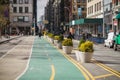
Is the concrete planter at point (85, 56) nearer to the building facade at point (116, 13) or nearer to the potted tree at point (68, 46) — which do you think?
the potted tree at point (68, 46)

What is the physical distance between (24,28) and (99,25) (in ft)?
340

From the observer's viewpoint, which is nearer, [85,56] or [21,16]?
[85,56]

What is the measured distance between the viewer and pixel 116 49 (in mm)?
43625

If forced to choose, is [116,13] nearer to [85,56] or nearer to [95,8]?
[95,8]

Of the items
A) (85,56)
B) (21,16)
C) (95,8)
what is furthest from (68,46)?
(21,16)

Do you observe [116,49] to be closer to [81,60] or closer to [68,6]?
[81,60]

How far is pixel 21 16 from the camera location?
18662cm

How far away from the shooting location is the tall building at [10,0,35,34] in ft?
608

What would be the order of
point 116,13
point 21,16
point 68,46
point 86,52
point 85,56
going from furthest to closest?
point 21,16, point 116,13, point 68,46, point 85,56, point 86,52

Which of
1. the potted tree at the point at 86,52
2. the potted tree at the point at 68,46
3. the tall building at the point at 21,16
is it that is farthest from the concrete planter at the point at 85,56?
the tall building at the point at 21,16

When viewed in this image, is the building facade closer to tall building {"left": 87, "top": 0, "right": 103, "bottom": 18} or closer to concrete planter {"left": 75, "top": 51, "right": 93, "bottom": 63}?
tall building {"left": 87, "top": 0, "right": 103, "bottom": 18}

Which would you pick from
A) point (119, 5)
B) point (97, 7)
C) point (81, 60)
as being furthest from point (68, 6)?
point (81, 60)

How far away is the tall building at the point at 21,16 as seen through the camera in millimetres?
185375

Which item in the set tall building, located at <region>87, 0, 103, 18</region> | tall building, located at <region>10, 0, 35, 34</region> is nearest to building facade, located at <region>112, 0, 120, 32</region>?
tall building, located at <region>87, 0, 103, 18</region>
